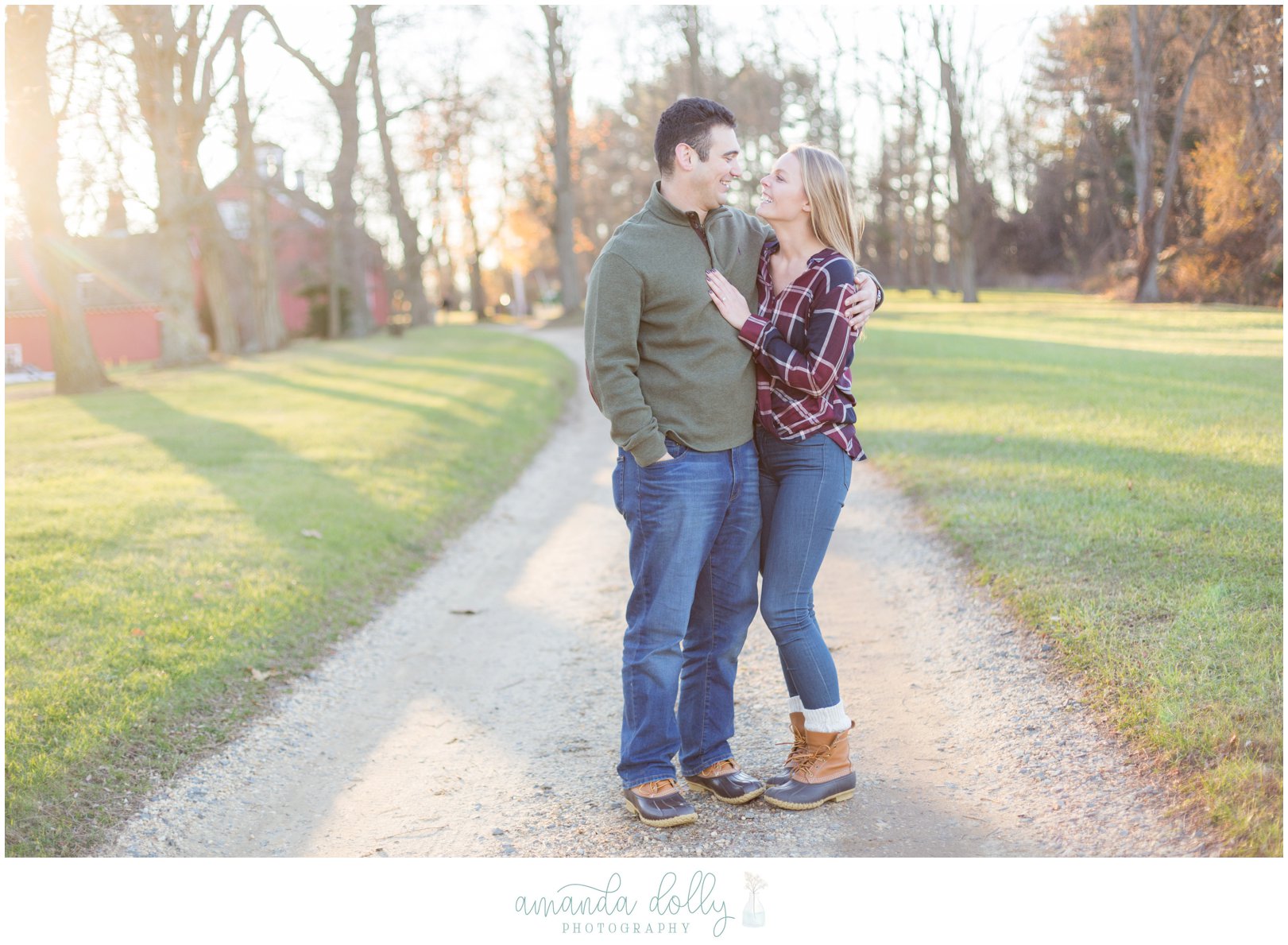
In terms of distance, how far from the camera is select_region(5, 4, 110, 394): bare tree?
925 centimetres

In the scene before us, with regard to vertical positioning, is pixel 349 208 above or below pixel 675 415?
above

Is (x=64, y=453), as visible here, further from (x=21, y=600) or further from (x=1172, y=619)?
(x=1172, y=619)

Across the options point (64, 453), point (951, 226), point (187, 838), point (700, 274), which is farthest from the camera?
point (951, 226)

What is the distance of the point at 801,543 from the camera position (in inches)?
148

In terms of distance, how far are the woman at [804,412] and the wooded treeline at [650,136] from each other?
817 cm

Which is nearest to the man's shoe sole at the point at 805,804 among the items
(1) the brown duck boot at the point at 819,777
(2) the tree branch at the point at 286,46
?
(1) the brown duck boot at the point at 819,777

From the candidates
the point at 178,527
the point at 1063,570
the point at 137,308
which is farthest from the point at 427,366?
the point at 137,308

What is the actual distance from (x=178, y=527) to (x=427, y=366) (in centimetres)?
1406

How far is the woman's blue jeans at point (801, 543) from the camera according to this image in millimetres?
3748

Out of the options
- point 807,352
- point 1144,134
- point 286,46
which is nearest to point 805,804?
point 807,352

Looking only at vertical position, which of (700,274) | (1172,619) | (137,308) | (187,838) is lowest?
(187,838)

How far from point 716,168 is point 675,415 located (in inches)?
33.5

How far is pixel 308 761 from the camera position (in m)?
4.77

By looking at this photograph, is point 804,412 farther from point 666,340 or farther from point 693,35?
point 693,35
